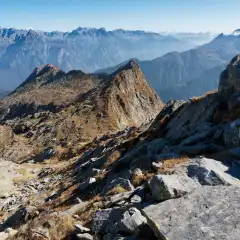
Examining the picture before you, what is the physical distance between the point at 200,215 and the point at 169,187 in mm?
2182

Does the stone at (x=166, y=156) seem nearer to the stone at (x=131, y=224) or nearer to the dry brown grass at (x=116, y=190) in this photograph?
the dry brown grass at (x=116, y=190)

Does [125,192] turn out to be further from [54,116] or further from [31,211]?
[54,116]

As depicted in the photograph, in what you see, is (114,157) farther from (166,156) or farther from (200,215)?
Answer: (200,215)

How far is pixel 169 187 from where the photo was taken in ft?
44.9

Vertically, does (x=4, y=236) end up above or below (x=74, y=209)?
below

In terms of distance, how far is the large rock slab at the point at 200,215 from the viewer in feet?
35.2

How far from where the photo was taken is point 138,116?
331 feet

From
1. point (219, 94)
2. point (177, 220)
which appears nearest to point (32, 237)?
point (177, 220)

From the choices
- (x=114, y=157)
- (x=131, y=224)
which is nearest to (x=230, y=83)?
(x=114, y=157)

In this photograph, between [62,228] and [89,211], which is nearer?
[62,228]

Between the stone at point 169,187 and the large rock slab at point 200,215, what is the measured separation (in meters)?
0.55

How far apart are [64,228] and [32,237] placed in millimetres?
1360

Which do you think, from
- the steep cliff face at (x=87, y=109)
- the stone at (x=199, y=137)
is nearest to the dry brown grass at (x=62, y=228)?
the stone at (x=199, y=137)

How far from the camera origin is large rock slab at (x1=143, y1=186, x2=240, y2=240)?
10.7 m
